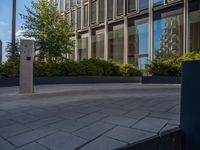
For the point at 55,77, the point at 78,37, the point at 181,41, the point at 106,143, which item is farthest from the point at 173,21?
the point at 106,143

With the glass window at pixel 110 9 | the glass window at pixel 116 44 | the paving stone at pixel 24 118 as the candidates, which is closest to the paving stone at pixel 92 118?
the paving stone at pixel 24 118

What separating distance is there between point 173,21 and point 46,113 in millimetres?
17036

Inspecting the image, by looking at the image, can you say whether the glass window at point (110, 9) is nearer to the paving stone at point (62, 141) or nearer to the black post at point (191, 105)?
the black post at point (191, 105)

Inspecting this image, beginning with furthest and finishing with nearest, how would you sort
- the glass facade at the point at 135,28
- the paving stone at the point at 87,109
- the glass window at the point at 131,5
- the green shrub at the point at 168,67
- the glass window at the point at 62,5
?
1. the glass window at the point at 62,5
2. the glass window at the point at 131,5
3. the glass facade at the point at 135,28
4. the green shrub at the point at 168,67
5. the paving stone at the point at 87,109

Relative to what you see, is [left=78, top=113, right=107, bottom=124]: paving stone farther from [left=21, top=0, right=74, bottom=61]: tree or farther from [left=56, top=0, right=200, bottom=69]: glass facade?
[left=56, top=0, right=200, bottom=69]: glass facade

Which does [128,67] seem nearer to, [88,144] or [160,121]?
[160,121]

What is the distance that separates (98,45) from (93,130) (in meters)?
24.6

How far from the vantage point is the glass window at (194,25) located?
18156 millimetres

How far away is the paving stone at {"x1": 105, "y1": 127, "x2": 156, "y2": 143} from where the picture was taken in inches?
130

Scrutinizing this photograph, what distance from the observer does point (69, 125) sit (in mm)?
3928

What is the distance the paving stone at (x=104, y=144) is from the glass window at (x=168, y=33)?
669 inches

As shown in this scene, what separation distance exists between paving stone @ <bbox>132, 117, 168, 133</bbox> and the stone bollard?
5.76 metres

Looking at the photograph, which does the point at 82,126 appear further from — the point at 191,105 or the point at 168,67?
the point at 168,67

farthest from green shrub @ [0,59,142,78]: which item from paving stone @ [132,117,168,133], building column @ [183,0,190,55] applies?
paving stone @ [132,117,168,133]
